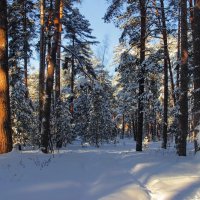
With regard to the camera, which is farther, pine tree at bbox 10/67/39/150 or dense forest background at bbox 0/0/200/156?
pine tree at bbox 10/67/39/150

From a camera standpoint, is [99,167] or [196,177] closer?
[196,177]

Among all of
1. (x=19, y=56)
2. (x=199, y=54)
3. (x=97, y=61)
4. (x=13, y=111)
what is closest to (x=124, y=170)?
(x=199, y=54)

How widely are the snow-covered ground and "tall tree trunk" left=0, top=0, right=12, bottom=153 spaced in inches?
21.1

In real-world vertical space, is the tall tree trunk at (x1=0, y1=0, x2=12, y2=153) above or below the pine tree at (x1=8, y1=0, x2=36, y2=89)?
below

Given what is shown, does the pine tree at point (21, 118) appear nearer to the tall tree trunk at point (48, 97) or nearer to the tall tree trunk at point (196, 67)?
the tall tree trunk at point (48, 97)

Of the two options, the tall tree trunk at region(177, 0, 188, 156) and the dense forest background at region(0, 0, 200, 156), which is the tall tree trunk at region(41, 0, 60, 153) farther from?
the tall tree trunk at region(177, 0, 188, 156)

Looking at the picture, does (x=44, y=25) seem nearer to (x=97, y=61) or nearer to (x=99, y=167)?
(x=99, y=167)

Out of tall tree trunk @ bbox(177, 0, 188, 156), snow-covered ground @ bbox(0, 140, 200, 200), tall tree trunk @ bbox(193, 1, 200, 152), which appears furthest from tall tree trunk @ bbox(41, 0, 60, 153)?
tall tree trunk @ bbox(193, 1, 200, 152)

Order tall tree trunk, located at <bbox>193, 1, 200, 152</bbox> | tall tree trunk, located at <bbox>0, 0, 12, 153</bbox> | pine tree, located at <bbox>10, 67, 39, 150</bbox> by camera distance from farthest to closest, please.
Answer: pine tree, located at <bbox>10, 67, 39, 150</bbox> → tall tree trunk, located at <bbox>193, 1, 200, 152</bbox> → tall tree trunk, located at <bbox>0, 0, 12, 153</bbox>

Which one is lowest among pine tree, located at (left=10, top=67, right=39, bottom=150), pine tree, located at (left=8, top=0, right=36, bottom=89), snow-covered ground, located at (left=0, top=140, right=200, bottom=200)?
snow-covered ground, located at (left=0, top=140, right=200, bottom=200)

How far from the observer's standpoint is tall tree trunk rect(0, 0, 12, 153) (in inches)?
450

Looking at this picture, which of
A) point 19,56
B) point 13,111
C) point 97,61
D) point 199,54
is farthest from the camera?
point 97,61

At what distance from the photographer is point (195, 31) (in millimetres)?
13234

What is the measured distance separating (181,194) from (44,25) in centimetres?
1715
